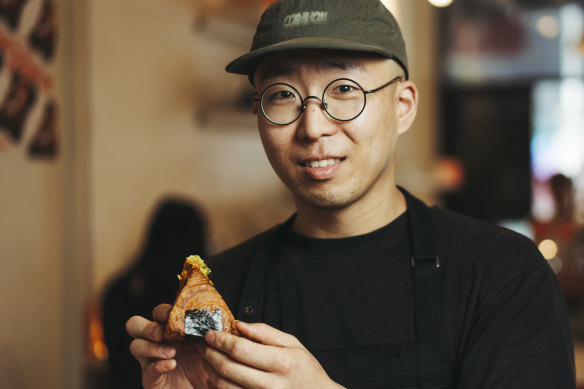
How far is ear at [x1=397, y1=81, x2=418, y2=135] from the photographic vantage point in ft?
5.07

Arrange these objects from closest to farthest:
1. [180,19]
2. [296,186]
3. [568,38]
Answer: [296,186], [180,19], [568,38]

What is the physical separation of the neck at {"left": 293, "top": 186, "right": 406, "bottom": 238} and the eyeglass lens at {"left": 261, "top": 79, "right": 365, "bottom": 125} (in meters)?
0.21

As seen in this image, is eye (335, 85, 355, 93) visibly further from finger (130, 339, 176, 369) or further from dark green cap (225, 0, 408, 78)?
finger (130, 339, 176, 369)

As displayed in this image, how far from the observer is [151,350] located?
129 cm

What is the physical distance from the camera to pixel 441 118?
27.2 ft

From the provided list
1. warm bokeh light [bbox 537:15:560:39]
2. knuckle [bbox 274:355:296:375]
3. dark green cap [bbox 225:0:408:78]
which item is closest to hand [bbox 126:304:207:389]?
knuckle [bbox 274:355:296:375]

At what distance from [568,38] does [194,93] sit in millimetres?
5317

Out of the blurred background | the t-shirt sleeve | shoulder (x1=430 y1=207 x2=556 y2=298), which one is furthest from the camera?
the blurred background

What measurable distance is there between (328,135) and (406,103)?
0.87 feet

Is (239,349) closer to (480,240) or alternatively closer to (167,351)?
(167,351)

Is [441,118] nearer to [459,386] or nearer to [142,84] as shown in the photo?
[142,84]

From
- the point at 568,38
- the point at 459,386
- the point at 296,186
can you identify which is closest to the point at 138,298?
the point at 296,186

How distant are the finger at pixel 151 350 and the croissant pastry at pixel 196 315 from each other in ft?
0.13

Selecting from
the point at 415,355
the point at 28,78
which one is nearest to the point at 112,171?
the point at 28,78
